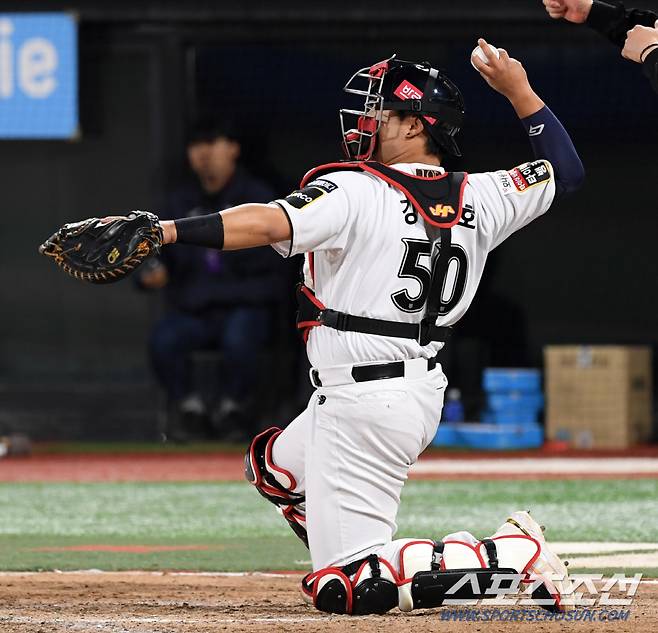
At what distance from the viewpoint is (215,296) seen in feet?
37.0

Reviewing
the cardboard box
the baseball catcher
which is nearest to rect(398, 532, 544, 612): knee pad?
the baseball catcher

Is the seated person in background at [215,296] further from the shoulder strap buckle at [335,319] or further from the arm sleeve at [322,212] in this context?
the arm sleeve at [322,212]

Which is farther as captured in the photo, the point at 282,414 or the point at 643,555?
the point at 282,414

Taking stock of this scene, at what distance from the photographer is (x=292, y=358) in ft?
40.0

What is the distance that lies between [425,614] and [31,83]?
8.05 metres

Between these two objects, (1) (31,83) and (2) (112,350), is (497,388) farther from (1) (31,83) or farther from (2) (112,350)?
(1) (31,83)

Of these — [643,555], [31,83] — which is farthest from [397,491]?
[31,83]

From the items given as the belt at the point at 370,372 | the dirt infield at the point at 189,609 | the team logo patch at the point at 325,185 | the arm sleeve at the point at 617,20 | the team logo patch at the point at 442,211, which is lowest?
the dirt infield at the point at 189,609

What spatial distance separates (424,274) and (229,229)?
700 mm

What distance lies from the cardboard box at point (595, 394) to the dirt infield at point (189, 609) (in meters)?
6.17

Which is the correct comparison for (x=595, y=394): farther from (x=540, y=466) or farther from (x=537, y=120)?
(x=537, y=120)

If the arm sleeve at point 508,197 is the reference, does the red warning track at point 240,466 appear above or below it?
below

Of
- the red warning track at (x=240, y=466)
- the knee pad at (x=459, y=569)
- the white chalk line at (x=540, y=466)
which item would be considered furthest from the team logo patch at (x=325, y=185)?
the white chalk line at (x=540, y=466)

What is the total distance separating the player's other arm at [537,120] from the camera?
470 centimetres
